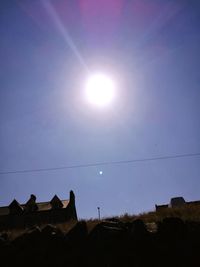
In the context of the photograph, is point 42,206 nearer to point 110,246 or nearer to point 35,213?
point 35,213

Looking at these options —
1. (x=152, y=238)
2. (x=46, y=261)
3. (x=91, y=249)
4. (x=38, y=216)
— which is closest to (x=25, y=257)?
(x=46, y=261)

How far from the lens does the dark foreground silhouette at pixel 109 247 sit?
11938 millimetres

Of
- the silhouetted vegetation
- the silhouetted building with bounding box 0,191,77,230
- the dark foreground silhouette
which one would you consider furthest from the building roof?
the dark foreground silhouette

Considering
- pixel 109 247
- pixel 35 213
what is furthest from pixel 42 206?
pixel 109 247

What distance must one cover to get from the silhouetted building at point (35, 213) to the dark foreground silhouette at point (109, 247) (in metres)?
38.0

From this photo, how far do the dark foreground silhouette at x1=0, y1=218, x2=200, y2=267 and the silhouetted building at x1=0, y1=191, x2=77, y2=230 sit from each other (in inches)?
1498

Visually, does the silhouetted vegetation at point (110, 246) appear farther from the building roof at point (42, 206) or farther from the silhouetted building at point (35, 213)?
the building roof at point (42, 206)

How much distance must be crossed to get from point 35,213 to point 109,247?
4129cm

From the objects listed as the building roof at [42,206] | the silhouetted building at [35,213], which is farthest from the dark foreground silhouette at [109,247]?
the building roof at [42,206]

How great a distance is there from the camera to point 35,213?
51438 mm

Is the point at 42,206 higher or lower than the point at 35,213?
higher

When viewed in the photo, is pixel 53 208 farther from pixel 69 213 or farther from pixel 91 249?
pixel 91 249

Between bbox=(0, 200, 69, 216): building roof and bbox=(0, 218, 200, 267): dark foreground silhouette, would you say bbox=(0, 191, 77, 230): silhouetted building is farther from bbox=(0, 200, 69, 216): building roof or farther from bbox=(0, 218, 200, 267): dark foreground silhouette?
bbox=(0, 218, 200, 267): dark foreground silhouette

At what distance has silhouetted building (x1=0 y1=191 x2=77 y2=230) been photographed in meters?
50.9
